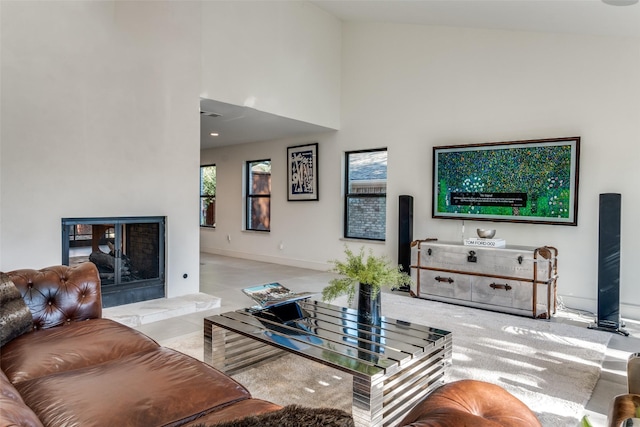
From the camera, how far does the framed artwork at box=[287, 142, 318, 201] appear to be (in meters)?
6.73

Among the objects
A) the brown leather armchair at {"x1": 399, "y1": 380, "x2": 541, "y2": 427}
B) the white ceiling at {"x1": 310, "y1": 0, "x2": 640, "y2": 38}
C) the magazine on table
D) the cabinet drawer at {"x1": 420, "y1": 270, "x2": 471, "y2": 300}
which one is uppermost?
the white ceiling at {"x1": 310, "y1": 0, "x2": 640, "y2": 38}

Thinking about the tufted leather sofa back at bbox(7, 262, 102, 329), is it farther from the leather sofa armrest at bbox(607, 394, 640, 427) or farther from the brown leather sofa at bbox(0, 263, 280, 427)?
the leather sofa armrest at bbox(607, 394, 640, 427)

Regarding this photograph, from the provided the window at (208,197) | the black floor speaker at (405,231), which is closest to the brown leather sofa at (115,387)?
the black floor speaker at (405,231)

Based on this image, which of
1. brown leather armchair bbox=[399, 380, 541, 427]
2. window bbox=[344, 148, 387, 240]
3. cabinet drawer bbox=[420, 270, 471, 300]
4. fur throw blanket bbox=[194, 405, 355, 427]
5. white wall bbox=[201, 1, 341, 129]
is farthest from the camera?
window bbox=[344, 148, 387, 240]

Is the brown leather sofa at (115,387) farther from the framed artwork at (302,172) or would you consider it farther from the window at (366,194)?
the framed artwork at (302,172)

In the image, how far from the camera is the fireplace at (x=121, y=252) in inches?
148

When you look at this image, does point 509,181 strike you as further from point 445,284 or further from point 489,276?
point 445,284

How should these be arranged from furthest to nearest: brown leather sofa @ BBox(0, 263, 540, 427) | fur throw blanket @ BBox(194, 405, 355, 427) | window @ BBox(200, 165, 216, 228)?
window @ BBox(200, 165, 216, 228), brown leather sofa @ BBox(0, 263, 540, 427), fur throw blanket @ BBox(194, 405, 355, 427)

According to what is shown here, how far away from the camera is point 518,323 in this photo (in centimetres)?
383

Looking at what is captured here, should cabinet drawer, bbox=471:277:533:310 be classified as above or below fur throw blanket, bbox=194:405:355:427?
below

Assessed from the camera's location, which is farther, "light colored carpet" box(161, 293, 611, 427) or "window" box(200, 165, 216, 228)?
"window" box(200, 165, 216, 228)

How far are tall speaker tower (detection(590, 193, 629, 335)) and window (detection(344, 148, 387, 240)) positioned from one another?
280 centimetres

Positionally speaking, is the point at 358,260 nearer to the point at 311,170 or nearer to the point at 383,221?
the point at 383,221

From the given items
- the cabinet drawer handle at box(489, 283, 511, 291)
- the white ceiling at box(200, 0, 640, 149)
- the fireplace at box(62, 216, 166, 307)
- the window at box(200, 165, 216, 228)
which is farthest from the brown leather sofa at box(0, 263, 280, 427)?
the window at box(200, 165, 216, 228)
